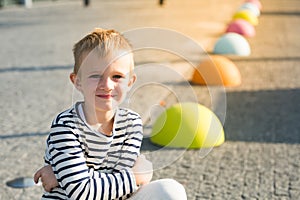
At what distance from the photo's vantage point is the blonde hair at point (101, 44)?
264 cm

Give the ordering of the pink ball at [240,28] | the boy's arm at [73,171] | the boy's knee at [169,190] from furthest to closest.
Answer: the pink ball at [240,28] → the boy's knee at [169,190] → the boy's arm at [73,171]

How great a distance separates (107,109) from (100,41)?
34 centimetres

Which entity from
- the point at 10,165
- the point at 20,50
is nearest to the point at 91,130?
the point at 10,165

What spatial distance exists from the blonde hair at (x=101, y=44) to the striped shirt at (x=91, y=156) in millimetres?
281

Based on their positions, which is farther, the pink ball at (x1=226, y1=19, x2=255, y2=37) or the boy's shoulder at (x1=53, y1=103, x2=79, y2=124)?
the pink ball at (x1=226, y1=19, x2=255, y2=37)

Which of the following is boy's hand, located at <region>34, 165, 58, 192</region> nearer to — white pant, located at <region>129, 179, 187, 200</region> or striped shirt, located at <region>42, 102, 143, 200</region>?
striped shirt, located at <region>42, 102, 143, 200</region>

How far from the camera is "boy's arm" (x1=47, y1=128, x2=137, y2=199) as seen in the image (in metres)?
2.63

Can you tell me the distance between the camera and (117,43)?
8.77ft

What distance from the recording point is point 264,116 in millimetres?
6516

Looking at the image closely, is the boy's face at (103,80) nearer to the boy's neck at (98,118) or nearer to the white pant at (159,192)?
the boy's neck at (98,118)

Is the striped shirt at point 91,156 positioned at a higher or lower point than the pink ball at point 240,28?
higher

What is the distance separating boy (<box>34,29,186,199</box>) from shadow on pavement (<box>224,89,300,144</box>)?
3.00m

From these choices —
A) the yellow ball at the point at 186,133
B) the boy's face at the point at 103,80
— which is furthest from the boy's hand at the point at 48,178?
the yellow ball at the point at 186,133

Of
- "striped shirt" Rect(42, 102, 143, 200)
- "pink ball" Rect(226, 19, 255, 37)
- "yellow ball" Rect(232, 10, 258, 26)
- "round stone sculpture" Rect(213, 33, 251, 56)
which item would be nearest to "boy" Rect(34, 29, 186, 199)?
"striped shirt" Rect(42, 102, 143, 200)
